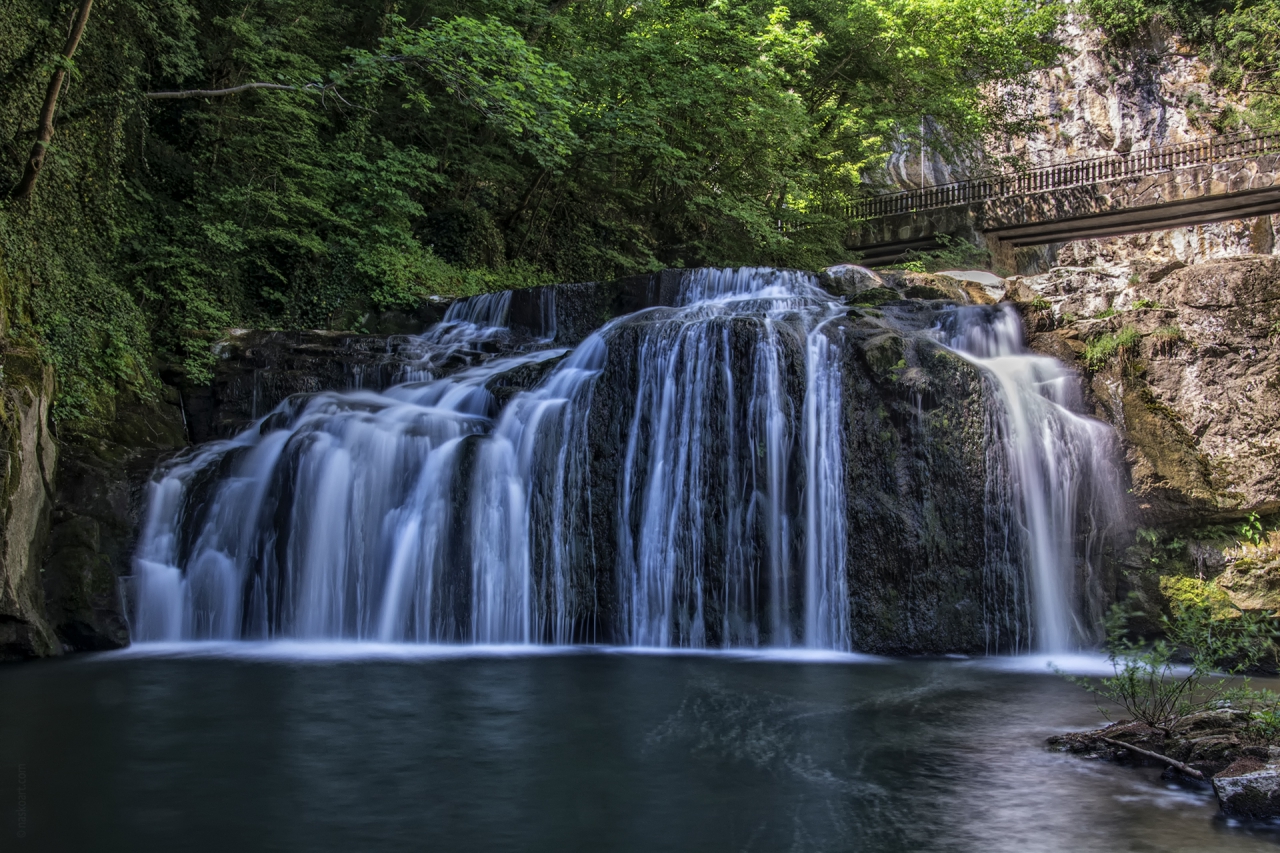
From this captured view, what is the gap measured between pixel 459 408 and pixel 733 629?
14.5 ft

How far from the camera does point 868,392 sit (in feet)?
30.1

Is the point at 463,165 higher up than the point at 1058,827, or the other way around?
the point at 463,165

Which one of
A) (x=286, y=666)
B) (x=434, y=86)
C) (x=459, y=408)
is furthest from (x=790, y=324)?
(x=434, y=86)

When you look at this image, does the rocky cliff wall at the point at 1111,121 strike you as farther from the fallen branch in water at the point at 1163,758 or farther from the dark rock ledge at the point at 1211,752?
the fallen branch in water at the point at 1163,758

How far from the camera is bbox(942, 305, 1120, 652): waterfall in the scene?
342 inches

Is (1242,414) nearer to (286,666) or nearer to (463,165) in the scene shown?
(286,666)

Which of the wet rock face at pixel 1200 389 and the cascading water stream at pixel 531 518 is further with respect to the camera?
the cascading water stream at pixel 531 518

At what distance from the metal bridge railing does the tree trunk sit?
1845cm

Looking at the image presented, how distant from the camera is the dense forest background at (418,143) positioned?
36.6 feet

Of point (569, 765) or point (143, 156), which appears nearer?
point (569, 765)

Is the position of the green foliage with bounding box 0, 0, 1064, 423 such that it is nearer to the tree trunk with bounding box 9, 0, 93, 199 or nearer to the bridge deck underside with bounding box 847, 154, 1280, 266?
the tree trunk with bounding box 9, 0, 93, 199

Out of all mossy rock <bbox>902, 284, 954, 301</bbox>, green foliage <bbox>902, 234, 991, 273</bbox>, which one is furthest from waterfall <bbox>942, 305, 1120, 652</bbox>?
green foliage <bbox>902, 234, 991, 273</bbox>

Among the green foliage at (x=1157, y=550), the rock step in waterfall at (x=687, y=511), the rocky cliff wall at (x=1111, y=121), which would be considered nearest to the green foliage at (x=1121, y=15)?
the rocky cliff wall at (x=1111, y=121)

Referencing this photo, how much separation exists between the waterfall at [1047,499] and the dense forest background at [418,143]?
288 inches
